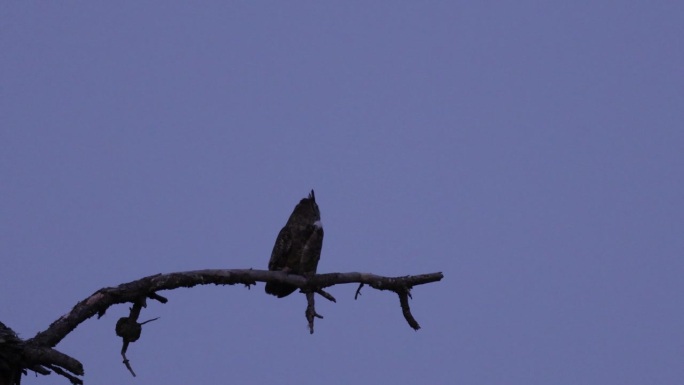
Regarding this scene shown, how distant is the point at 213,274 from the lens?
6.15 metres

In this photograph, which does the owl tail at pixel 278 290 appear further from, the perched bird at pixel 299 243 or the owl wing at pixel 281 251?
the owl wing at pixel 281 251

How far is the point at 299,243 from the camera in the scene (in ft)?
28.5

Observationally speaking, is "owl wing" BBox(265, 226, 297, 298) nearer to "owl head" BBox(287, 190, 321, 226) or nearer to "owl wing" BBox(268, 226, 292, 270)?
"owl wing" BBox(268, 226, 292, 270)

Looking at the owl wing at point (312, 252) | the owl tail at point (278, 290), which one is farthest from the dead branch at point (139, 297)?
the owl wing at point (312, 252)

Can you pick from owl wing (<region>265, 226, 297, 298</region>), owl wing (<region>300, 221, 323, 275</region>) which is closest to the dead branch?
owl wing (<region>300, 221, 323, 275</region>)

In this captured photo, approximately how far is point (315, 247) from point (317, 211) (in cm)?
70

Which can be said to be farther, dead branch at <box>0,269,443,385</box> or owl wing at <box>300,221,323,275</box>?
owl wing at <box>300,221,323,275</box>

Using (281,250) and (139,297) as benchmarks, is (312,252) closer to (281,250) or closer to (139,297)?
(281,250)

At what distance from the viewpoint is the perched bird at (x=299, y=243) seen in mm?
8516

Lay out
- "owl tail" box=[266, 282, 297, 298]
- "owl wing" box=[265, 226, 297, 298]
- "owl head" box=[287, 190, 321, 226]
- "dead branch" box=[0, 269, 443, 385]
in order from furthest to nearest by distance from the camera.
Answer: "owl head" box=[287, 190, 321, 226]
"owl wing" box=[265, 226, 297, 298]
"owl tail" box=[266, 282, 297, 298]
"dead branch" box=[0, 269, 443, 385]

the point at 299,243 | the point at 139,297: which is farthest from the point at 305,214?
the point at 139,297

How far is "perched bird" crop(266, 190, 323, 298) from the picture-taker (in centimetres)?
852

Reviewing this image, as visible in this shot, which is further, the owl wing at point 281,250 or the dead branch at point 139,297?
the owl wing at point 281,250

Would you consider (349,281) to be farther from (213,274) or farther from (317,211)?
(317,211)
